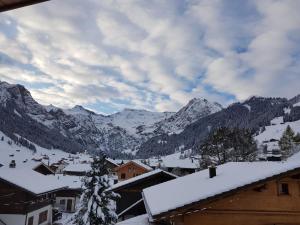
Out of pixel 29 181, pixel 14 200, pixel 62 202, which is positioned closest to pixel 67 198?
pixel 62 202

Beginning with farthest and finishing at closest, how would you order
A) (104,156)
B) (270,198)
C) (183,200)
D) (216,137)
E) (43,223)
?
1. (216,137)
2. (43,223)
3. (104,156)
4. (270,198)
5. (183,200)

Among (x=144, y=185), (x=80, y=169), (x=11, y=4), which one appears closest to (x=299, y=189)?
(x=11, y=4)

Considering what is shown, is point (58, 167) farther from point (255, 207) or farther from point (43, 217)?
point (255, 207)

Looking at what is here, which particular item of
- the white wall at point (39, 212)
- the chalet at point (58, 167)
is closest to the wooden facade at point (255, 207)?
the white wall at point (39, 212)

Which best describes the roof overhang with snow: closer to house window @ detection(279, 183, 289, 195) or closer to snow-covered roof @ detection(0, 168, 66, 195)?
house window @ detection(279, 183, 289, 195)

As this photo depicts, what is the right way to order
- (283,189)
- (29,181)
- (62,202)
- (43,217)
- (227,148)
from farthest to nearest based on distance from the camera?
(227,148), (62,202), (43,217), (29,181), (283,189)

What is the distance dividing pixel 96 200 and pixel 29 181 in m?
12.0

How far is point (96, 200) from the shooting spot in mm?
24391

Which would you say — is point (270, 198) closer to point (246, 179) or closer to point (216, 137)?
point (246, 179)

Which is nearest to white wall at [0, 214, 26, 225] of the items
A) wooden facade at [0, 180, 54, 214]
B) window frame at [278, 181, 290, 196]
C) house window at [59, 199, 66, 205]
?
wooden facade at [0, 180, 54, 214]

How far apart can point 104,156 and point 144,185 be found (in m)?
4.76

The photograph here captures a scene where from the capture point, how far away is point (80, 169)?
3701 inches

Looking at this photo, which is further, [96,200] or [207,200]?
[96,200]

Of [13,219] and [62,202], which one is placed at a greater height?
[62,202]
